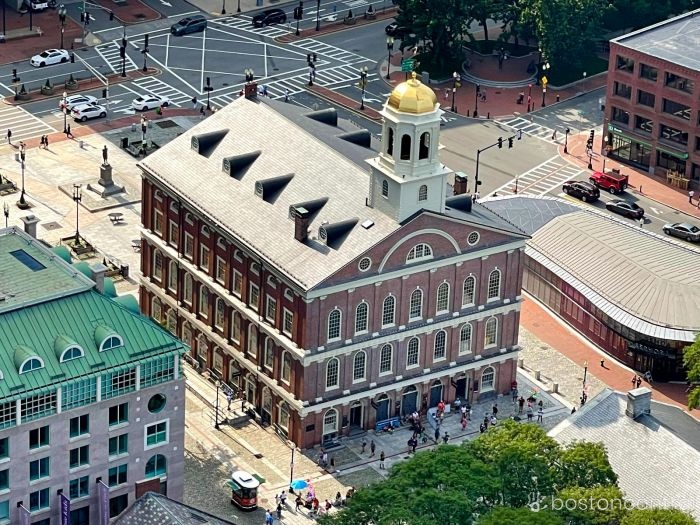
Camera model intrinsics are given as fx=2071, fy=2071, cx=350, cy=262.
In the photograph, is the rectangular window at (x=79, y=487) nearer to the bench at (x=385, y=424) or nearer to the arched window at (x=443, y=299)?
the bench at (x=385, y=424)

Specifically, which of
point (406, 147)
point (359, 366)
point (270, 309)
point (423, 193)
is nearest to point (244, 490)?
point (359, 366)

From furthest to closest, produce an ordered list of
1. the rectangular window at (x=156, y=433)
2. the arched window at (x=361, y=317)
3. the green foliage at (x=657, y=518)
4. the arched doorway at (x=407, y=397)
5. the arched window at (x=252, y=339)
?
1. the arched doorway at (x=407, y=397)
2. the arched window at (x=252, y=339)
3. the arched window at (x=361, y=317)
4. the rectangular window at (x=156, y=433)
5. the green foliage at (x=657, y=518)

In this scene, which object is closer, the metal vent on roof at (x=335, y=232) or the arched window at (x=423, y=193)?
the metal vent on roof at (x=335, y=232)

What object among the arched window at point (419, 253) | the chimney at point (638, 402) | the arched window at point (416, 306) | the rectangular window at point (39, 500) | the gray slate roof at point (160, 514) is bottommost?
the rectangular window at point (39, 500)

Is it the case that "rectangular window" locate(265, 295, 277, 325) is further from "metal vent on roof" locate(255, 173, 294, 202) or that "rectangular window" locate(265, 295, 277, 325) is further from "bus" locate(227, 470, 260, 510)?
"bus" locate(227, 470, 260, 510)

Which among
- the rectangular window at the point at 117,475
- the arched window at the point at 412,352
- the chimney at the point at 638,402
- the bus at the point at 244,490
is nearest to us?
the rectangular window at the point at 117,475

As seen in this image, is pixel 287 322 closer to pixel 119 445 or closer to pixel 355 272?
pixel 355 272

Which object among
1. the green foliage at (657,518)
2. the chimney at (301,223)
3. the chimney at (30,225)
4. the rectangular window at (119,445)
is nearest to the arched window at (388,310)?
the chimney at (301,223)
